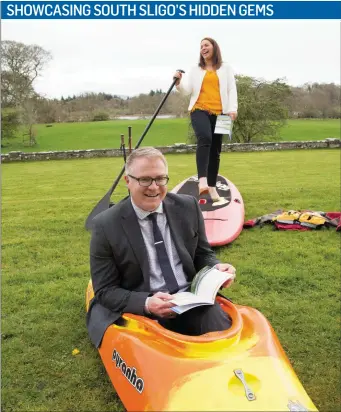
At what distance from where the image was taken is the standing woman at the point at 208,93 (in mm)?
5480

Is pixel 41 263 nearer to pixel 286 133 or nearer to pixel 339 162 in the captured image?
pixel 339 162

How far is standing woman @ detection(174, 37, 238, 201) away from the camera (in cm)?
548

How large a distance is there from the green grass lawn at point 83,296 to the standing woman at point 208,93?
125cm

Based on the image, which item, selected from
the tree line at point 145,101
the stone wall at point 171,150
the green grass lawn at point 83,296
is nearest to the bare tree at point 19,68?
the tree line at point 145,101

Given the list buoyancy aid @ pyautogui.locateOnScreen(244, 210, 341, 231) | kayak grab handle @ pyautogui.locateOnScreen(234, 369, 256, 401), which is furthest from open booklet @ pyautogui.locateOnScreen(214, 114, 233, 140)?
kayak grab handle @ pyautogui.locateOnScreen(234, 369, 256, 401)

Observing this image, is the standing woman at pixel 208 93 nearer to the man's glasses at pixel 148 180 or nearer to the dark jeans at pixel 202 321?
the man's glasses at pixel 148 180

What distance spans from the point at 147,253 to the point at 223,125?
10.6 feet

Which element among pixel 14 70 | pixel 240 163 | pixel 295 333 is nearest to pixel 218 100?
pixel 295 333

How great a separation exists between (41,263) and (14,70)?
2175 cm

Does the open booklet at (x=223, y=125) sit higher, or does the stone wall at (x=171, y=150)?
the stone wall at (x=171, y=150)

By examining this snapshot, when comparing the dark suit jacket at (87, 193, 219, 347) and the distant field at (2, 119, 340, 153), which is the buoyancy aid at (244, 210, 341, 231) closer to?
the dark suit jacket at (87, 193, 219, 347)

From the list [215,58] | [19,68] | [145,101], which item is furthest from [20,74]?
[215,58]

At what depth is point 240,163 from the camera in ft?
46.1

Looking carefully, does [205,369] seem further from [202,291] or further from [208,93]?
[208,93]
